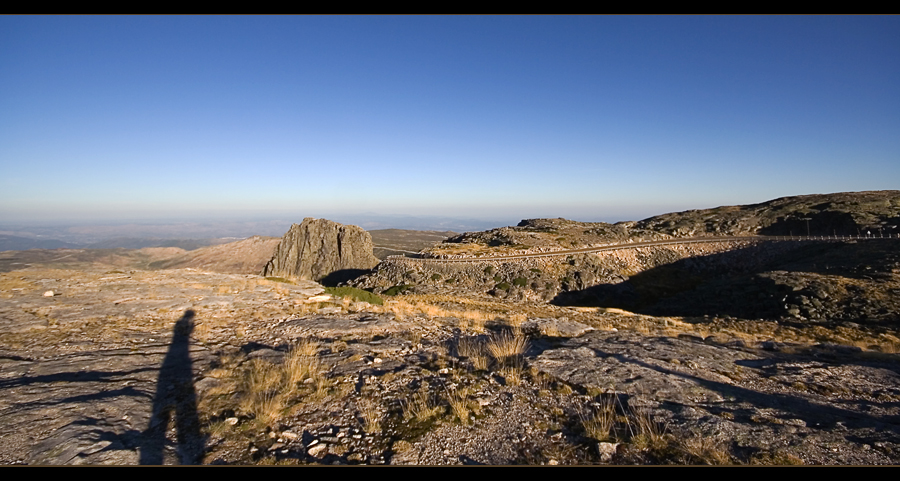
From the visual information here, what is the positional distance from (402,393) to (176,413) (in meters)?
4.04

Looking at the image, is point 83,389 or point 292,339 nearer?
point 83,389

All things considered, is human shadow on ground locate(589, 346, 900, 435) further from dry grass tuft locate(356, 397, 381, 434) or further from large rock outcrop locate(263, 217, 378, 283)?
large rock outcrop locate(263, 217, 378, 283)

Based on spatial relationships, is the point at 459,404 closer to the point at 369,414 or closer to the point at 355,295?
the point at 369,414

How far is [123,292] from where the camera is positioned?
50.3 ft

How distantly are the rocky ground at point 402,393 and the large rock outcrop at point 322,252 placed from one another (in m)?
43.3

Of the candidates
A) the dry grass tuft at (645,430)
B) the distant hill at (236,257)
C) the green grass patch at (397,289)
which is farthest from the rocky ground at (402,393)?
the distant hill at (236,257)

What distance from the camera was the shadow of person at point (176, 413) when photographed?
16.6 ft

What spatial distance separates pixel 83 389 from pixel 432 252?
4906cm

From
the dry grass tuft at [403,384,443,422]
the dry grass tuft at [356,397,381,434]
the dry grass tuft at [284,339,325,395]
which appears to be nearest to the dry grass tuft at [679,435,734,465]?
the dry grass tuft at [403,384,443,422]

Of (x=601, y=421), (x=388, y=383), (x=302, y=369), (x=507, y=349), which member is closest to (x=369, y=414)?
(x=388, y=383)

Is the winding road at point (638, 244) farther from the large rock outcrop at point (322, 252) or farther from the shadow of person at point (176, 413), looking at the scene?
the shadow of person at point (176, 413)

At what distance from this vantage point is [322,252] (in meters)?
59.8
